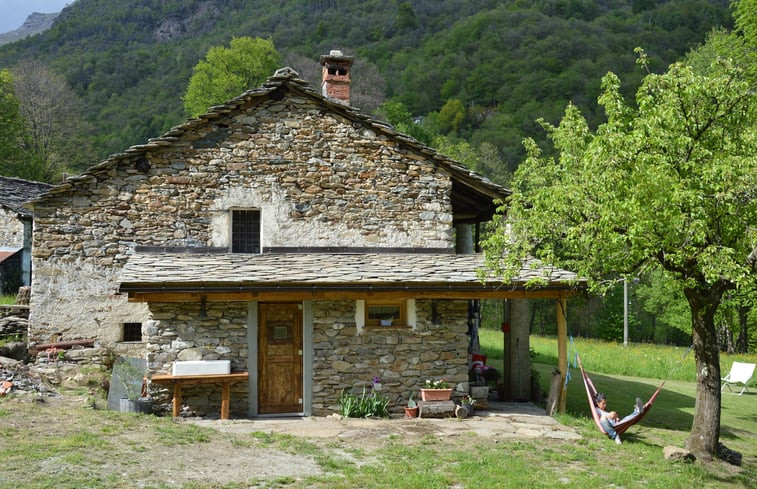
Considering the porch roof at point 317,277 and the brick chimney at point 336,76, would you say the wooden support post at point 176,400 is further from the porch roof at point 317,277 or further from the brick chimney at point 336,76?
the brick chimney at point 336,76

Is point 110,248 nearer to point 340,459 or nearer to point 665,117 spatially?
point 340,459

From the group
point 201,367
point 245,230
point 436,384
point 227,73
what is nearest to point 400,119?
point 227,73

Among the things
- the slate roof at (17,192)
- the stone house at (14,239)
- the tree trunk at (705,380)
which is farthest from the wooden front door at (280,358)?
the slate roof at (17,192)

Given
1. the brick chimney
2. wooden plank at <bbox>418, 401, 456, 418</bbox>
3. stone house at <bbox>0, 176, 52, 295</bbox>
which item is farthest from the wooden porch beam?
stone house at <bbox>0, 176, 52, 295</bbox>

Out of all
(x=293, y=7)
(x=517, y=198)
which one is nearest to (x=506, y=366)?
(x=517, y=198)

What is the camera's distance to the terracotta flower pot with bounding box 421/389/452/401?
34.6 feet

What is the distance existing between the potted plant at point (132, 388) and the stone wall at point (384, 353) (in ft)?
9.16

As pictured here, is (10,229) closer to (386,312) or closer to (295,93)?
(295,93)

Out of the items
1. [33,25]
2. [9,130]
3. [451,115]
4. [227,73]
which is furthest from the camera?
[33,25]

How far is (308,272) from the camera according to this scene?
10.6 m

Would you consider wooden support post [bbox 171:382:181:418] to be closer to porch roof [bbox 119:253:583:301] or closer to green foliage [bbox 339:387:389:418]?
porch roof [bbox 119:253:583:301]

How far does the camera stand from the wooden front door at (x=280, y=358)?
10.7m

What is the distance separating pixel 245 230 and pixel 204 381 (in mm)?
3597

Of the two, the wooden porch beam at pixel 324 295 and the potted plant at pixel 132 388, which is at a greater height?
the wooden porch beam at pixel 324 295
